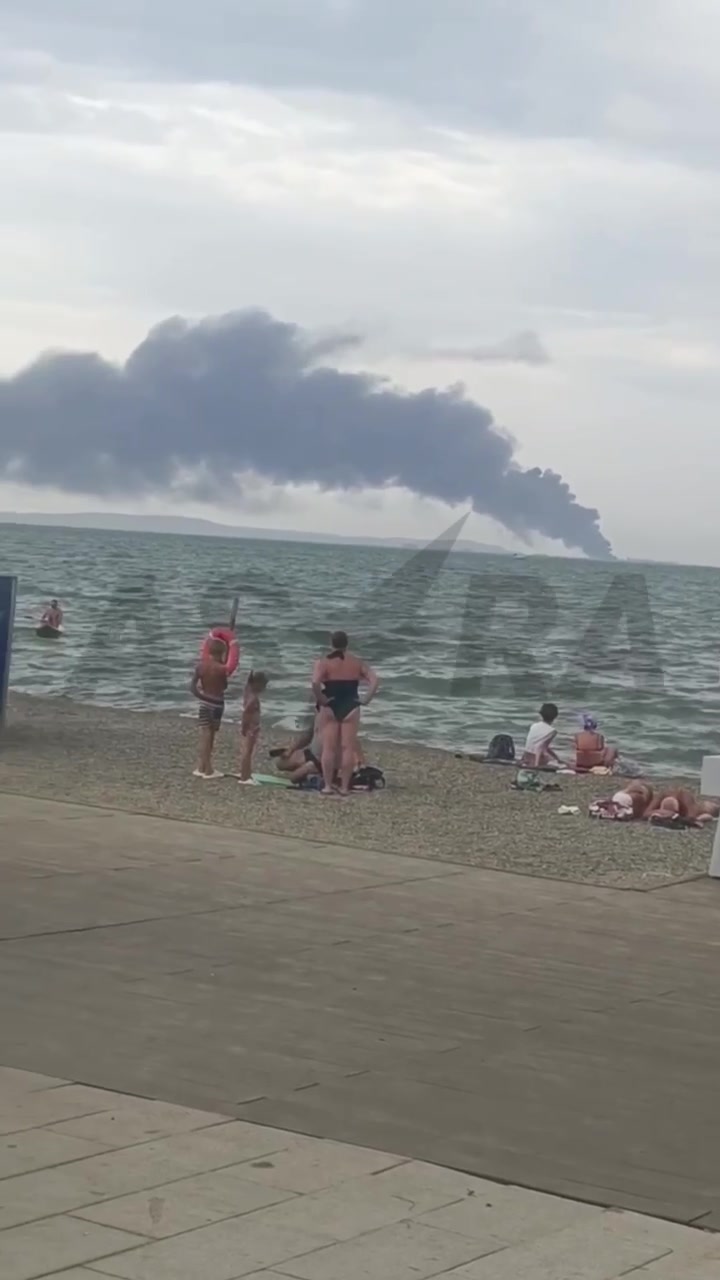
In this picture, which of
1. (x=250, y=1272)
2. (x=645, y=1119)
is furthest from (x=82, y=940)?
(x=250, y=1272)

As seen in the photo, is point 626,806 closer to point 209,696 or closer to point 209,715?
point 209,715

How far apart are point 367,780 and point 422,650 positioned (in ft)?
104

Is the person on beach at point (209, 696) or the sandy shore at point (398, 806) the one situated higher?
the person on beach at point (209, 696)

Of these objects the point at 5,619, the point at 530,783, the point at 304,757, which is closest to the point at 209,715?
the point at 304,757

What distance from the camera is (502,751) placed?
23.7m

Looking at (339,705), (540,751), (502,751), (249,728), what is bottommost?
(502,751)

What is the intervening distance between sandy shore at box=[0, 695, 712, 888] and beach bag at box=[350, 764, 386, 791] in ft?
0.51

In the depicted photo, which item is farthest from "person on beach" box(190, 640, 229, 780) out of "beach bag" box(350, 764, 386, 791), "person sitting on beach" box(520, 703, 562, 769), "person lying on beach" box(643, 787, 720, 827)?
"person sitting on beach" box(520, 703, 562, 769)

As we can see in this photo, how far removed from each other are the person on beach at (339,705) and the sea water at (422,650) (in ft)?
30.2

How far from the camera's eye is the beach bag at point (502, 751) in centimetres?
2350

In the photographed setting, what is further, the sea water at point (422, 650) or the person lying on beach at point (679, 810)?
the sea water at point (422, 650)

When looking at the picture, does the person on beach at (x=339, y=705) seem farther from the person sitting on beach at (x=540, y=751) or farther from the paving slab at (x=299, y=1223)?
the paving slab at (x=299, y=1223)

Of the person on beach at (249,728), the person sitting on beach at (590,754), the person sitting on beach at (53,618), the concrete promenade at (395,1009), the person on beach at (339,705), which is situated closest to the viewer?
the concrete promenade at (395,1009)

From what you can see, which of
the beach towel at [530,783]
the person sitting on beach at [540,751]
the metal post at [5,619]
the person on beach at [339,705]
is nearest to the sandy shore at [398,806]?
the beach towel at [530,783]
